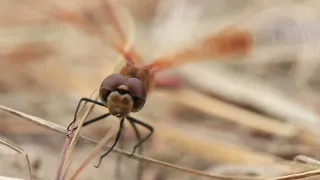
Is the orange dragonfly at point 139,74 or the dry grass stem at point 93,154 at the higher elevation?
the orange dragonfly at point 139,74

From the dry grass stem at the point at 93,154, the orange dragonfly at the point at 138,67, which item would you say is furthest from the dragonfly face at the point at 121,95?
the dry grass stem at the point at 93,154

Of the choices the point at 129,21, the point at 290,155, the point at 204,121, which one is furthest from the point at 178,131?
the point at 129,21

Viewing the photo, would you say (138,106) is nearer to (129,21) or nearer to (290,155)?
(290,155)

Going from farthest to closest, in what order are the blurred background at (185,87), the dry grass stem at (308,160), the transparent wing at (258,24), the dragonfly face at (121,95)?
the transparent wing at (258,24) < the blurred background at (185,87) < the dry grass stem at (308,160) < the dragonfly face at (121,95)

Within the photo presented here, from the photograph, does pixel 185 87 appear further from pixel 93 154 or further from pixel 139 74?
pixel 93 154

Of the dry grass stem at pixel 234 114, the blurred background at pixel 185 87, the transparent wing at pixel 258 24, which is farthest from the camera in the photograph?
the transparent wing at pixel 258 24

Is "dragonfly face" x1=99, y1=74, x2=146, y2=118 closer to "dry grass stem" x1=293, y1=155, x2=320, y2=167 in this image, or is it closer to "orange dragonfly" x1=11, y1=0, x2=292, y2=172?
"orange dragonfly" x1=11, y1=0, x2=292, y2=172

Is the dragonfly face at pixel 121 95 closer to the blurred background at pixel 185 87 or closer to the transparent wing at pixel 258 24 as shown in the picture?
the blurred background at pixel 185 87

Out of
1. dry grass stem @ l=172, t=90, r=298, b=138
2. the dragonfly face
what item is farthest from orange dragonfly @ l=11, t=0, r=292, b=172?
dry grass stem @ l=172, t=90, r=298, b=138
